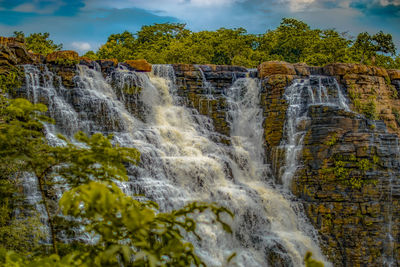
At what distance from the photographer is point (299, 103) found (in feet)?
56.6

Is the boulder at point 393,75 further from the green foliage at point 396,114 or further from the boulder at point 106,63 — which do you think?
the boulder at point 106,63

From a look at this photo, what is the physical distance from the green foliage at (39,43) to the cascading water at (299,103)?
14981 millimetres

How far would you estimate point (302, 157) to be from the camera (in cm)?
1555

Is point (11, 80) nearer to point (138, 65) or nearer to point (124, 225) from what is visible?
point (138, 65)

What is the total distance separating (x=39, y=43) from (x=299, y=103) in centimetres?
1671

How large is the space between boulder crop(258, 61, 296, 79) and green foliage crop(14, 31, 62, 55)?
43.1ft

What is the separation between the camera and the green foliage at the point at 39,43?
82.3ft

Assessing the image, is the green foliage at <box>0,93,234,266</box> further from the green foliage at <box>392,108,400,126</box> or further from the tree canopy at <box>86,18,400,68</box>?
the tree canopy at <box>86,18,400,68</box>

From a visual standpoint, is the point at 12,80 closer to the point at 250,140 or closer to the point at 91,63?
the point at 91,63

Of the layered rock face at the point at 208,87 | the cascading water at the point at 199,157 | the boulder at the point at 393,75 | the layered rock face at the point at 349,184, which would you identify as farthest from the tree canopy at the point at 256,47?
the layered rock face at the point at 349,184

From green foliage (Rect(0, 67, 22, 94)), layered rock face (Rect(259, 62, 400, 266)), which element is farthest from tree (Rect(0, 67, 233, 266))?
green foliage (Rect(0, 67, 22, 94))

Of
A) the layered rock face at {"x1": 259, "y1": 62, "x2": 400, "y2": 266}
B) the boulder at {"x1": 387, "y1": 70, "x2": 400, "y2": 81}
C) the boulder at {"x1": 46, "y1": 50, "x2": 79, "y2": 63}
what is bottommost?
the layered rock face at {"x1": 259, "y1": 62, "x2": 400, "y2": 266}

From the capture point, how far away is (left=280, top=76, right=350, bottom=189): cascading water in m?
15.9

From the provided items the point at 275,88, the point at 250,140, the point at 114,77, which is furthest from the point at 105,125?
the point at 275,88
